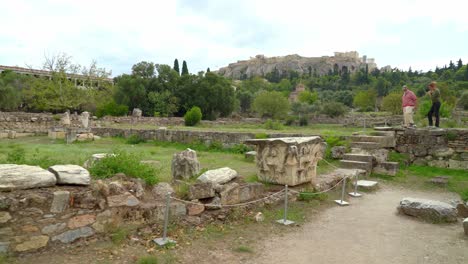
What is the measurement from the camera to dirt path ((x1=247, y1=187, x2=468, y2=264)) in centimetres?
491

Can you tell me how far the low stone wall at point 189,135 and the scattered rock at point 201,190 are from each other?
6158mm

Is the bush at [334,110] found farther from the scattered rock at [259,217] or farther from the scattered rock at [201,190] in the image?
the scattered rock at [201,190]

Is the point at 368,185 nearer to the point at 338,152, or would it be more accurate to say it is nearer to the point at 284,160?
the point at 338,152

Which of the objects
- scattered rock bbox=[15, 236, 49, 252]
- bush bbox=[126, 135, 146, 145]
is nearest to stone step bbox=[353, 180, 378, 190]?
scattered rock bbox=[15, 236, 49, 252]

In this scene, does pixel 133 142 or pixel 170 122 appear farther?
pixel 170 122

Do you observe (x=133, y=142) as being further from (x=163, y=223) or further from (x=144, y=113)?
(x=144, y=113)

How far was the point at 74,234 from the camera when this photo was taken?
178 inches

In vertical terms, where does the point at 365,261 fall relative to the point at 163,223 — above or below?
below

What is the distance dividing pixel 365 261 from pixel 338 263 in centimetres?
41

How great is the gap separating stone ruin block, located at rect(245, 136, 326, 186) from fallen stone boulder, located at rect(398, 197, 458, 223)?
220cm

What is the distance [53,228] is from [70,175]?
768 millimetres

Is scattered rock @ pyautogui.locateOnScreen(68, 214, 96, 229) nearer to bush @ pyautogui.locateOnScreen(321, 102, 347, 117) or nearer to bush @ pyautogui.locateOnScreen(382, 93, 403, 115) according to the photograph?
bush @ pyautogui.locateOnScreen(382, 93, 403, 115)

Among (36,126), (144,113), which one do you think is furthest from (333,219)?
(144,113)

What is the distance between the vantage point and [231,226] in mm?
5988
